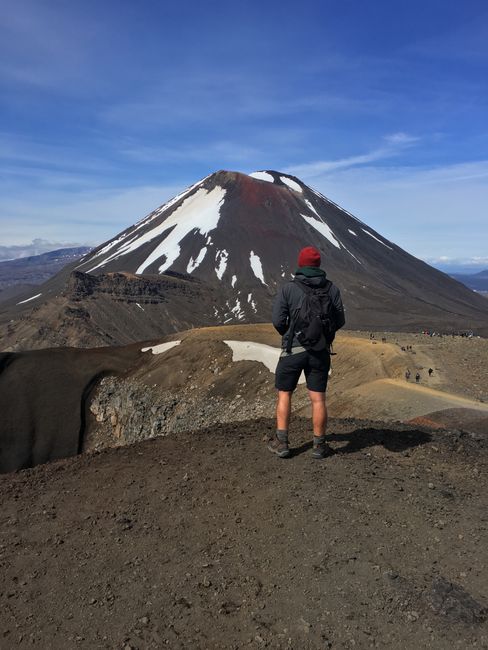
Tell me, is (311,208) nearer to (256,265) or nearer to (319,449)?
(256,265)

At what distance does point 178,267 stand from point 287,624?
465ft

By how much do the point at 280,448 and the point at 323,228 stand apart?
539 ft

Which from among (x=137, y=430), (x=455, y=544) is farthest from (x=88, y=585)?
(x=137, y=430)

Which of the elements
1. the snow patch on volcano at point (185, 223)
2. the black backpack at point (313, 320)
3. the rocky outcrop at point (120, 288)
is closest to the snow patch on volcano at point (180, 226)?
the snow patch on volcano at point (185, 223)

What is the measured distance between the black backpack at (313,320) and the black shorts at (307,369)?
144 mm

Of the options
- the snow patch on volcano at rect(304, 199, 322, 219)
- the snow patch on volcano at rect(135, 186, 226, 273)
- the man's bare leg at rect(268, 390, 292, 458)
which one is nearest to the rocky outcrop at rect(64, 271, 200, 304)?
the snow patch on volcano at rect(135, 186, 226, 273)

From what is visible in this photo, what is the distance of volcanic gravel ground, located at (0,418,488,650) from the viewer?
12.8 ft

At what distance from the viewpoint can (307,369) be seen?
271 inches

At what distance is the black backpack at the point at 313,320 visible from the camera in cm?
658

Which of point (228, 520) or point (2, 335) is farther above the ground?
point (228, 520)

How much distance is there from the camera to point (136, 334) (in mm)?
90188

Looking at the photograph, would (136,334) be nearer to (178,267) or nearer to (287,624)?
(178,267)

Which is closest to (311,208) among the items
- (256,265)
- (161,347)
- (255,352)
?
(256,265)

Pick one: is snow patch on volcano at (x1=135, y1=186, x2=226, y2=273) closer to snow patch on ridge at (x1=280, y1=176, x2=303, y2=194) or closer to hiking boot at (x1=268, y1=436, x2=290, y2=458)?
snow patch on ridge at (x1=280, y1=176, x2=303, y2=194)
